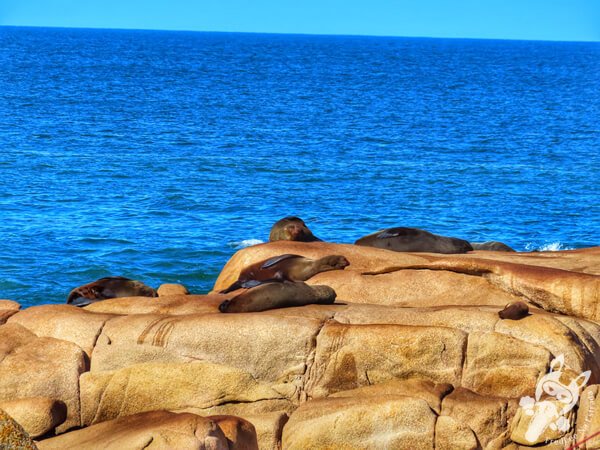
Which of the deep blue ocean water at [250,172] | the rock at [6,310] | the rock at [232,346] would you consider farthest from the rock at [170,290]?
the deep blue ocean water at [250,172]

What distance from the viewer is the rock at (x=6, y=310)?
14113 mm

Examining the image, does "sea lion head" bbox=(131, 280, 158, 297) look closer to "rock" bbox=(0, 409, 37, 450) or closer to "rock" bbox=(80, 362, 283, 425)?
"rock" bbox=(80, 362, 283, 425)

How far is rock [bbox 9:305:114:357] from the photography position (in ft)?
42.9

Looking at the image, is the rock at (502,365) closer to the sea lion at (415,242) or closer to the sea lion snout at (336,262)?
the sea lion snout at (336,262)

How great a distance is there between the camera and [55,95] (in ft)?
239

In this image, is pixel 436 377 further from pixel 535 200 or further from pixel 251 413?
pixel 535 200

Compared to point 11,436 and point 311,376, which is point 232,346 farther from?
point 11,436

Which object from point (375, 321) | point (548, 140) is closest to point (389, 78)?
point (548, 140)

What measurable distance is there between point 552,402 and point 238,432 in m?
3.96

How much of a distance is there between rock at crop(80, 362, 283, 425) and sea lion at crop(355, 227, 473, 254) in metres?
7.07

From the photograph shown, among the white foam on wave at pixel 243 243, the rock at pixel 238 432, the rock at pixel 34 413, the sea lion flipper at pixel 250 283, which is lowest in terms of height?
the white foam on wave at pixel 243 243

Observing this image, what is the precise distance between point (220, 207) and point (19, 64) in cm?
8145

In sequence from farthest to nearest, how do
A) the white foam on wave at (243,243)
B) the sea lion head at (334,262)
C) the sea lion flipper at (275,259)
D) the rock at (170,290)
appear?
1. the white foam on wave at (243,243)
2. the rock at (170,290)
3. the sea lion flipper at (275,259)
4. the sea lion head at (334,262)

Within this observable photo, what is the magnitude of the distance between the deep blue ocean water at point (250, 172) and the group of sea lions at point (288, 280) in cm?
682
